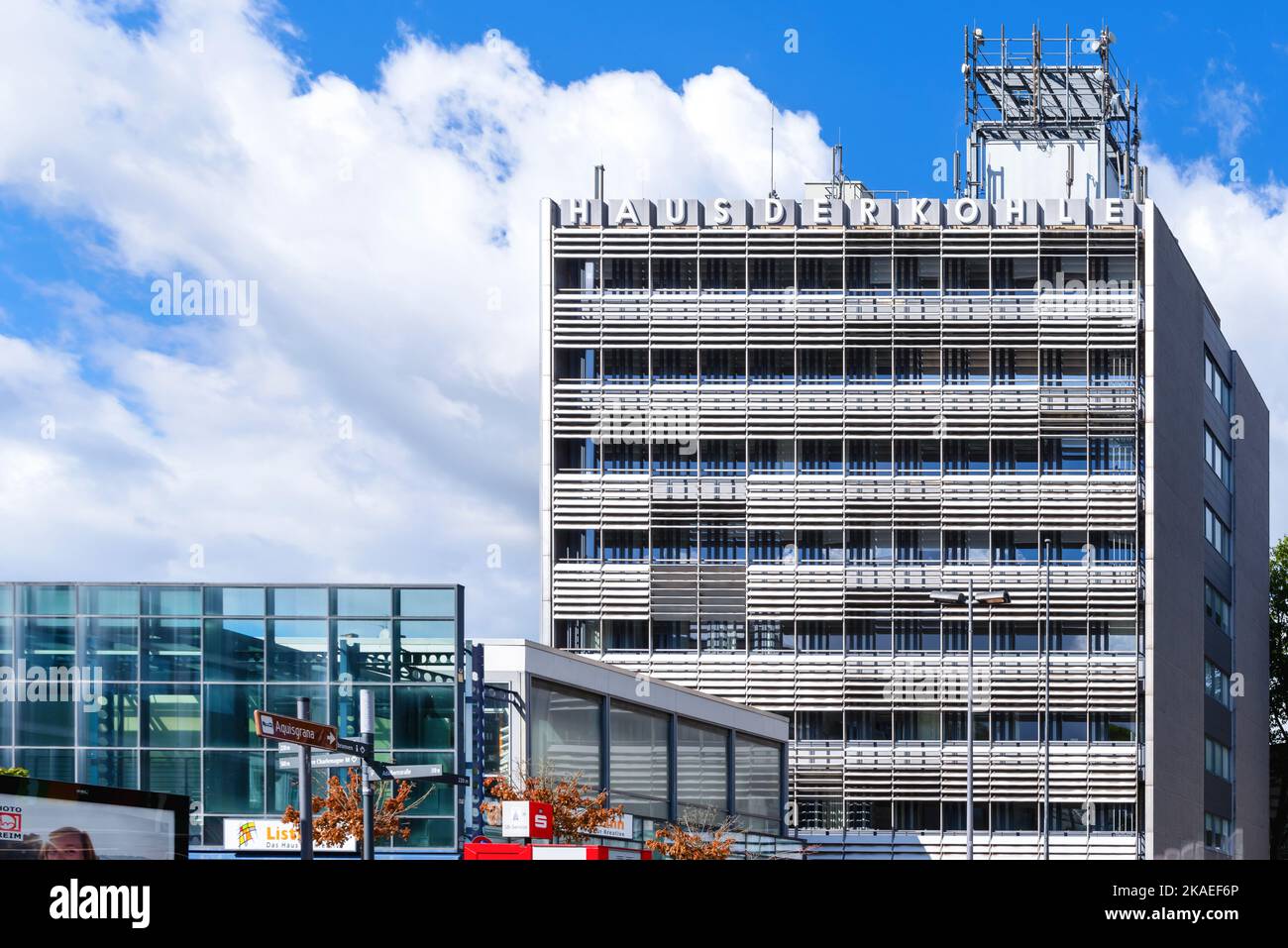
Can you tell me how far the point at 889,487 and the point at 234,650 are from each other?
1537 inches

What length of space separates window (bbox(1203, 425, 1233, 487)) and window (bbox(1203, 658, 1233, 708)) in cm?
1022

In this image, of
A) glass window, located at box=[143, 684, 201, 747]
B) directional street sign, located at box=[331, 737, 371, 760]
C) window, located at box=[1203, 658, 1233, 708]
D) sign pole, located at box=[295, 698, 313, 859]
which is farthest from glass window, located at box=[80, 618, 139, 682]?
window, located at box=[1203, 658, 1233, 708]

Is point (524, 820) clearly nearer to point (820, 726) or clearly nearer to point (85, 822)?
point (85, 822)

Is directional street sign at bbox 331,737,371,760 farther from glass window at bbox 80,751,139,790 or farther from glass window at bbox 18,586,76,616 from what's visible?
glass window at bbox 18,586,76,616

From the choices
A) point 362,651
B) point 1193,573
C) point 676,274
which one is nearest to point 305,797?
point 362,651

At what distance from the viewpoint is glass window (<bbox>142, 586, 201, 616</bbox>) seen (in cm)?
4734

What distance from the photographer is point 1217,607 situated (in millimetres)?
94688

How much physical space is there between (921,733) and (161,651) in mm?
40026

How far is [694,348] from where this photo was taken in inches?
3155

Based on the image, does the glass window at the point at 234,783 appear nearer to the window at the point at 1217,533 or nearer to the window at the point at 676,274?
the window at the point at 676,274
